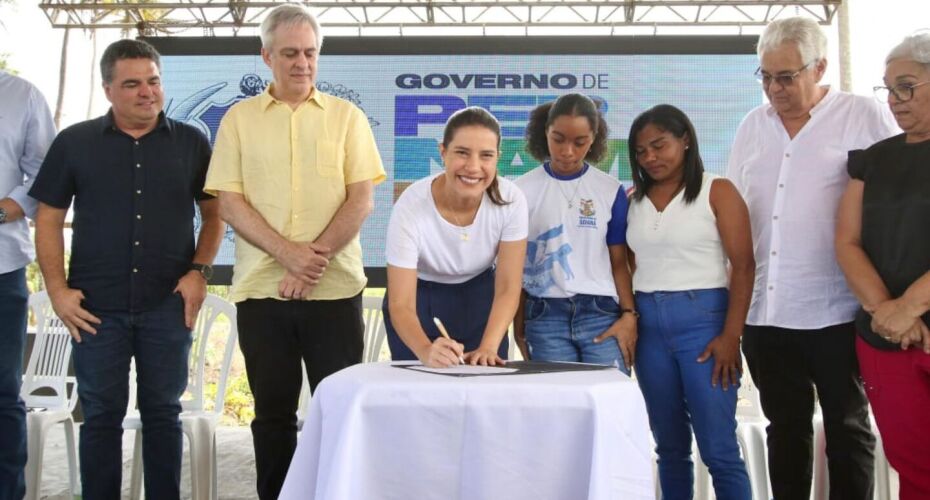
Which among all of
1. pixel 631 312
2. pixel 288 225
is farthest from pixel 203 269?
pixel 631 312

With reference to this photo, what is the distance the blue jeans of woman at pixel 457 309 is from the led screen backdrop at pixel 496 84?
208 centimetres

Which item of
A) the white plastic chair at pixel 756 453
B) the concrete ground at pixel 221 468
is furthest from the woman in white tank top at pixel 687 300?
the concrete ground at pixel 221 468

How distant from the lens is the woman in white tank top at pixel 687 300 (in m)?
2.49

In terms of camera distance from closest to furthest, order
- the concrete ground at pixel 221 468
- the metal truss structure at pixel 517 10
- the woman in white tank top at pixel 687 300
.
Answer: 1. the woman in white tank top at pixel 687 300
2. the concrete ground at pixel 221 468
3. the metal truss structure at pixel 517 10

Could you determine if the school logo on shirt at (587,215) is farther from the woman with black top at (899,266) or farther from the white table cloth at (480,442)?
the white table cloth at (480,442)

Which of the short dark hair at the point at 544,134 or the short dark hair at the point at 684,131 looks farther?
the short dark hair at the point at 544,134

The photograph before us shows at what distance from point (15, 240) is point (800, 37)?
250cm

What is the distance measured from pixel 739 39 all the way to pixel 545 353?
2700mm

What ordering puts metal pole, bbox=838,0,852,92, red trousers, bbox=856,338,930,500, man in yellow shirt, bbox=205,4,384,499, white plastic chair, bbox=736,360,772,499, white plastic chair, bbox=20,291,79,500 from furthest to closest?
metal pole, bbox=838,0,852,92 < white plastic chair, bbox=20,291,79,500 < white plastic chair, bbox=736,360,772,499 < man in yellow shirt, bbox=205,4,384,499 < red trousers, bbox=856,338,930,500

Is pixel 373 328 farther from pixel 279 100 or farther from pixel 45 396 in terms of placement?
pixel 45 396

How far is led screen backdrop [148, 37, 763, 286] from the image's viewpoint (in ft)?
15.1

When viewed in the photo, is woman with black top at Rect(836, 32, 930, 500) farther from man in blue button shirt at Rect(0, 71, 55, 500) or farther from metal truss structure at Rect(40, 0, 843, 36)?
metal truss structure at Rect(40, 0, 843, 36)

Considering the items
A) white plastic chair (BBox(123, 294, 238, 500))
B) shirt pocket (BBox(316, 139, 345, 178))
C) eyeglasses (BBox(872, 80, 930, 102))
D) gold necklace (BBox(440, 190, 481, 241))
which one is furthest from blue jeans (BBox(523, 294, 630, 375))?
white plastic chair (BBox(123, 294, 238, 500))

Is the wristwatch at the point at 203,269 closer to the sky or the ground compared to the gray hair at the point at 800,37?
closer to the ground
